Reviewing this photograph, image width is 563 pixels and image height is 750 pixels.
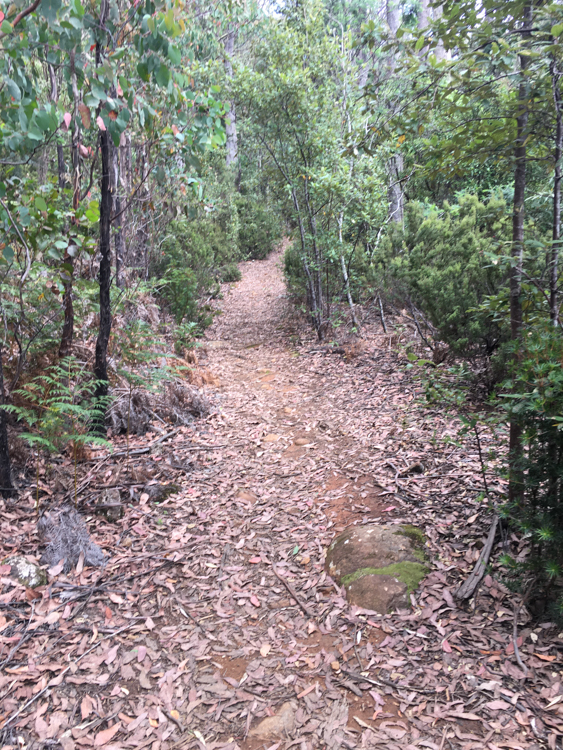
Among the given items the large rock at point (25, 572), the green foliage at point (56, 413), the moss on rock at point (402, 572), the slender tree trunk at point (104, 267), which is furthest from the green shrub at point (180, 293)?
the moss on rock at point (402, 572)

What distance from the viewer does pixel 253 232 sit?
1870cm

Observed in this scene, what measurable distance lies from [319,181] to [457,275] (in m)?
3.38

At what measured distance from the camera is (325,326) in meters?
8.92

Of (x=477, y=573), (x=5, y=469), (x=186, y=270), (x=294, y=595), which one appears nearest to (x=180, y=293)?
(x=186, y=270)

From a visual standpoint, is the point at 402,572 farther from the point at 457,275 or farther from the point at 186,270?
the point at 186,270

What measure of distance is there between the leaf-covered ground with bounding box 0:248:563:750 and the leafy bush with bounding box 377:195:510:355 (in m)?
1.12

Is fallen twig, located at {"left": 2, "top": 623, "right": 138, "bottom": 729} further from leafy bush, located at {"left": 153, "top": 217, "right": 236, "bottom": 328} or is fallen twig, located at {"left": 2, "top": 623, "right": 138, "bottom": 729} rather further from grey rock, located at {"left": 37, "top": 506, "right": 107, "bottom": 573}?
leafy bush, located at {"left": 153, "top": 217, "right": 236, "bottom": 328}

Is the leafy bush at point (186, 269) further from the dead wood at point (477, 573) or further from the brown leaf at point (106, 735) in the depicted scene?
the brown leaf at point (106, 735)

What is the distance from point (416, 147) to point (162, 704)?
1106 cm

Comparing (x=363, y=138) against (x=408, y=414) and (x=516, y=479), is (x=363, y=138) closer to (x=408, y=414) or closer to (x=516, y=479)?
(x=516, y=479)

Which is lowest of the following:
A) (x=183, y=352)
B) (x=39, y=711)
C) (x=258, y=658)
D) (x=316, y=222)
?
(x=258, y=658)

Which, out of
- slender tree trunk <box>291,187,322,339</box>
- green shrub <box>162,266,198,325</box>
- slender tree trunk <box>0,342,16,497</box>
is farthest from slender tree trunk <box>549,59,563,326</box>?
green shrub <box>162,266,198,325</box>

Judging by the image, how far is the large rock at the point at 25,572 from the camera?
2881mm

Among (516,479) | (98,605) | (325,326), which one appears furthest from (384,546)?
(325,326)
